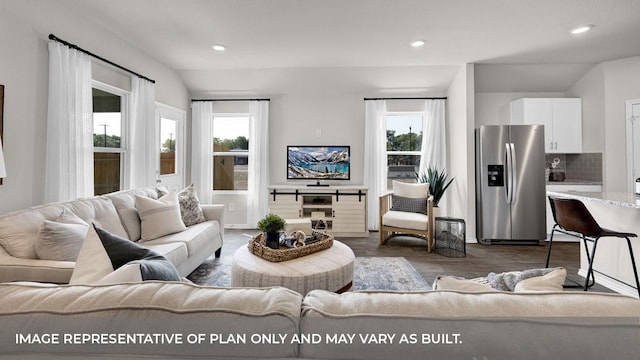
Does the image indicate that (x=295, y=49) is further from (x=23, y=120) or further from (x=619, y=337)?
(x=619, y=337)

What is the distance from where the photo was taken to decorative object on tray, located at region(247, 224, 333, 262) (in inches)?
84.8

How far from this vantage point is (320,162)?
16.9ft

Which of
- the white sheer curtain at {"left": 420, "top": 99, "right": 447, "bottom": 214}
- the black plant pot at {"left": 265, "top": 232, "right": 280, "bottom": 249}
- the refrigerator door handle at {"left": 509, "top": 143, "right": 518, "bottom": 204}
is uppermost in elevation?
the white sheer curtain at {"left": 420, "top": 99, "right": 447, "bottom": 214}

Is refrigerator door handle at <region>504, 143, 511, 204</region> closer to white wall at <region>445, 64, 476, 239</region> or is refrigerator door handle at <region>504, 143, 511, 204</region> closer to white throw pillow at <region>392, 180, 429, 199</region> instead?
white wall at <region>445, 64, 476, 239</region>

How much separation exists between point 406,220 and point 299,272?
241 centimetres

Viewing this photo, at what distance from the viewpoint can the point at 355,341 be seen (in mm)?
603

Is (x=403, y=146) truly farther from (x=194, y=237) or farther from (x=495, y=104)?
(x=194, y=237)

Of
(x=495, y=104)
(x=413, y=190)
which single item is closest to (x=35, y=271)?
(x=413, y=190)

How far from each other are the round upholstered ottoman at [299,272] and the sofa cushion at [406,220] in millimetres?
1939

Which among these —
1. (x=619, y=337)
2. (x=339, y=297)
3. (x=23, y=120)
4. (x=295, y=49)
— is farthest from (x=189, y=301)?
(x=295, y=49)

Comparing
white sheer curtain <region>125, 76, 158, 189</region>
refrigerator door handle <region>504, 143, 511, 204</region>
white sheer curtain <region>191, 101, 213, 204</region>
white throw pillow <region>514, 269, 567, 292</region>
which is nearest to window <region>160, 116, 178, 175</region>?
white sheer curtain <region>191, 101, 213, 204</region>

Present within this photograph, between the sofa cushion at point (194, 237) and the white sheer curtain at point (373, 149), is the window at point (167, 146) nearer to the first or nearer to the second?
the sofa cushion at point (194, 237)

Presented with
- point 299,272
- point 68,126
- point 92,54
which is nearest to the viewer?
point 299,272

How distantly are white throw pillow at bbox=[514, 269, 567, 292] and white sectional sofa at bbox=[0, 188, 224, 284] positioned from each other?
6.13ft
